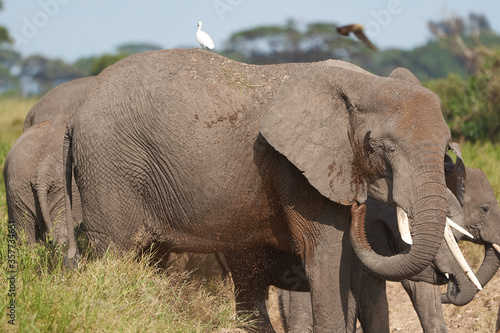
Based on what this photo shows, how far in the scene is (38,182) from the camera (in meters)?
6.43

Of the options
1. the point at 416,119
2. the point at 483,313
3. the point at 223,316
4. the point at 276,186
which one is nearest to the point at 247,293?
the point at 223,316

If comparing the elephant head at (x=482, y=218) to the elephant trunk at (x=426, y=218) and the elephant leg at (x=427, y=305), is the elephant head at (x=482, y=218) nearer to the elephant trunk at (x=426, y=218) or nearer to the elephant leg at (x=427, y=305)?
the elephant leg at (x=427, y=305)

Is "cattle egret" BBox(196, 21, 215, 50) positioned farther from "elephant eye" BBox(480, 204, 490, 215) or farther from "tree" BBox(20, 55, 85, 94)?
"tree" BBox(20, 55, 85, 94)

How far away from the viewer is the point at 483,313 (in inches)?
254

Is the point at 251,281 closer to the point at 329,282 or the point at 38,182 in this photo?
the point at 329,282

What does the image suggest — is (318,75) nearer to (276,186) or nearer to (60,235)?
(276,186)

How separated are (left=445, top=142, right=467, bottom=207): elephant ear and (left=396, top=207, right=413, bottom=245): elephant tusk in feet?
5.68

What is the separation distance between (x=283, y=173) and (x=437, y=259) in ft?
4.44

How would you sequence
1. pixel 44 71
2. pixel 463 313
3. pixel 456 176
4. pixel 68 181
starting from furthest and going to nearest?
pixel 44 71
pixel 463 313
pixel 456 176
pixel 68 181

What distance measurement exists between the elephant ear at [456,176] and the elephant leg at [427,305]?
2.24 ft

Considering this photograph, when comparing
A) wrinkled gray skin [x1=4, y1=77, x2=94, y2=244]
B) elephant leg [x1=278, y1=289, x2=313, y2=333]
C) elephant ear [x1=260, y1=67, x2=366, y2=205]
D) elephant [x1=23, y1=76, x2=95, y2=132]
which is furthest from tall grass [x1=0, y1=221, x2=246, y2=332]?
elephant [x1=23, y1=76, x2=95, y2=132]

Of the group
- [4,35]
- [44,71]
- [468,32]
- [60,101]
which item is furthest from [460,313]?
[468,32]

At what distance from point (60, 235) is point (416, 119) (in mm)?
3284

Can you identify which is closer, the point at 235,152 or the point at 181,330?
the point at 181,330
